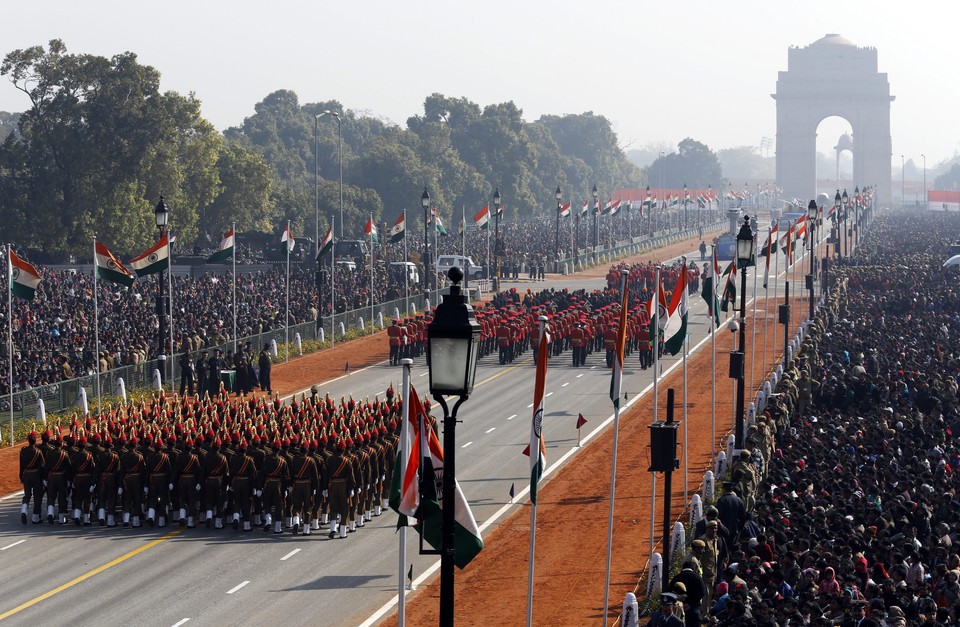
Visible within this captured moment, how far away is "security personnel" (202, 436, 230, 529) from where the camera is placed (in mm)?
24188

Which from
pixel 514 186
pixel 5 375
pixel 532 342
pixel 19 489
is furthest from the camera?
pixel 514 186

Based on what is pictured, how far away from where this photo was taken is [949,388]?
106 feet

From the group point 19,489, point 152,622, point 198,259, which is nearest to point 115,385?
point 19,489

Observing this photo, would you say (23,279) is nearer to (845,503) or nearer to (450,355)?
(845,503)

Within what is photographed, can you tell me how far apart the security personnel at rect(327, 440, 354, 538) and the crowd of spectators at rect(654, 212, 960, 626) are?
20.4 ft

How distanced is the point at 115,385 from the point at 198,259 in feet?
126

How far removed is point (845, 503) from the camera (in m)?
21.0

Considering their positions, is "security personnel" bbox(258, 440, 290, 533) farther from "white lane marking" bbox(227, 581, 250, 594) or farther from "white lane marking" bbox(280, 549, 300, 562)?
"white lane marking" bbox(227, 581, 250, 594)

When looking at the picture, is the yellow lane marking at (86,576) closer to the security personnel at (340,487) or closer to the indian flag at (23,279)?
the security personnel at (340,487)

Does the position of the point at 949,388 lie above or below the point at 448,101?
below

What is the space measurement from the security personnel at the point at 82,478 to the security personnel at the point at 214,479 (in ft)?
6.51

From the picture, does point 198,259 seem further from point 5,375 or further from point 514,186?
point 514,186

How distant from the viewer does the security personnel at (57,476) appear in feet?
80.8

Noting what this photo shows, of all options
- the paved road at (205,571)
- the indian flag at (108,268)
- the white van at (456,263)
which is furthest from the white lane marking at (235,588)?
the white van at (456,263)
